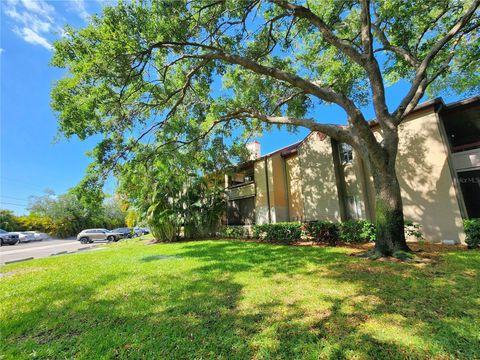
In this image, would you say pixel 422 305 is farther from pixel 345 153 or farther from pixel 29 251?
pixel 29 251

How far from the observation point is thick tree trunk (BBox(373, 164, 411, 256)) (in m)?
7.85

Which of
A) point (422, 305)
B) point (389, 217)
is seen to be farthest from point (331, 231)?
point (422, 305)

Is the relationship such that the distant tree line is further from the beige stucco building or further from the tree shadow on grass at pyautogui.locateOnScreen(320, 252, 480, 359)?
the tree shadow on grass at pyautogui.locateOnScreen(320, 252, 480, 359)

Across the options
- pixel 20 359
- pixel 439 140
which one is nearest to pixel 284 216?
pixel 439 140

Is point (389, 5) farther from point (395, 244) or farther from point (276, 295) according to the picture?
point (276, 295)

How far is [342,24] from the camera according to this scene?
1118cm

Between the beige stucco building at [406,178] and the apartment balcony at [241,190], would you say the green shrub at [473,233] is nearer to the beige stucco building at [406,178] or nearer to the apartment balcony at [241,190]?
the beige stucco building at [406,178]

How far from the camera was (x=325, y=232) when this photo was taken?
39.6 ft

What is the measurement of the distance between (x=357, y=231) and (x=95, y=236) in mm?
30769

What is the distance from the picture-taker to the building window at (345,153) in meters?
15.2

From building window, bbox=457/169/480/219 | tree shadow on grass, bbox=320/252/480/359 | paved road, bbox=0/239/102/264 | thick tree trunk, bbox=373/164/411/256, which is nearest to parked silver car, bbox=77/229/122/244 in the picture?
paved road, bbox=0/239/102/264

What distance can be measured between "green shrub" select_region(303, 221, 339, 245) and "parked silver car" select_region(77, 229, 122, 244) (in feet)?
90.1

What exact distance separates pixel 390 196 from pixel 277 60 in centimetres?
864

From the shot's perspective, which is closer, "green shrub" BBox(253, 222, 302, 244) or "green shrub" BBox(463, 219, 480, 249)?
"green shrub" BBox(463, 219, 480, 249)
